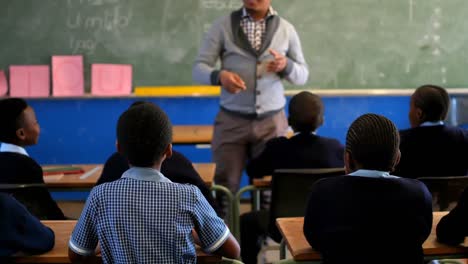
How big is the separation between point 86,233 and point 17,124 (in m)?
1.36

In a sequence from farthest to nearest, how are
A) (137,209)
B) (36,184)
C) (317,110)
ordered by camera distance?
(317,110) < (36,184) < (137,209)

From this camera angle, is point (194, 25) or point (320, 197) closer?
point (320, 197)

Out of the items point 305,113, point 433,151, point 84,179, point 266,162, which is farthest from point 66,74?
point 433,151

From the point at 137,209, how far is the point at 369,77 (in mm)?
3976

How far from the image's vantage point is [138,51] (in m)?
5.06

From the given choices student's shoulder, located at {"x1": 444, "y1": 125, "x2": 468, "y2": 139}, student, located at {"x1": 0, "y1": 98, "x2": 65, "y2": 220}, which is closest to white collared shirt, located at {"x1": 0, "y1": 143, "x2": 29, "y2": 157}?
student, located at {"x1": 0, "y1": 98, "x2": 65, "y2": 220}

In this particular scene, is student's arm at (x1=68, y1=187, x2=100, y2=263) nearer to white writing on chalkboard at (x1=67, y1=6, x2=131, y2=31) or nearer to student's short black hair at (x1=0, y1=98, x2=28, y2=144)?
student's short black hair at (x1=0, y1=98, x2=28, y2=144)

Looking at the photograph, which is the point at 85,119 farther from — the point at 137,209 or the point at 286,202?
the point at 137,209

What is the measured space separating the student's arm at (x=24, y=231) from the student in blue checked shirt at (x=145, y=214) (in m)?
0.12

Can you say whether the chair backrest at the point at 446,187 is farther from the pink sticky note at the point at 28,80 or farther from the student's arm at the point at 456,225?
the pink sticky note at the point at 28,80

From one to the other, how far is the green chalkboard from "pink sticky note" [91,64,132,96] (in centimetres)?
6

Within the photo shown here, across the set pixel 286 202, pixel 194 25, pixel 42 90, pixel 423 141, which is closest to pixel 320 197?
pixel 286 202

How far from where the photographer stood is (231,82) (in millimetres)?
3285

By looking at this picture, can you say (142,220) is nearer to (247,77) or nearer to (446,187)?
(446,187)
